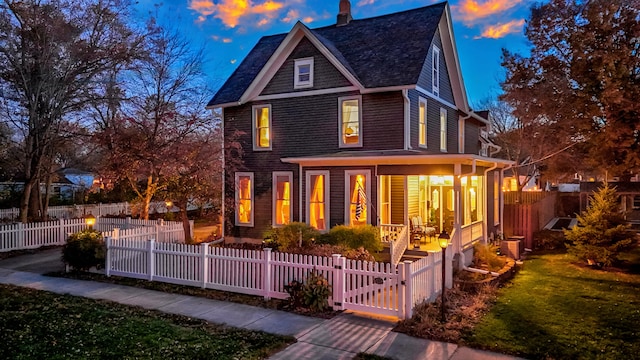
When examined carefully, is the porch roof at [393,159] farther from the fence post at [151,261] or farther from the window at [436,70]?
the fence post at [151,261]

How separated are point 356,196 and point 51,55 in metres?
12.7

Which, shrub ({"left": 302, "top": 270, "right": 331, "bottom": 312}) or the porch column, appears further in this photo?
the porch column

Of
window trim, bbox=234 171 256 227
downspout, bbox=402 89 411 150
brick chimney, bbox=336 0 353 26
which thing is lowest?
window trim, bbox=234 171 256 227

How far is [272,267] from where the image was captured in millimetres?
9469

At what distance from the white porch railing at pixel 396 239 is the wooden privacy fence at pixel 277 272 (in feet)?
5.95

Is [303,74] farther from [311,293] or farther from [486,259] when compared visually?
[311,293]

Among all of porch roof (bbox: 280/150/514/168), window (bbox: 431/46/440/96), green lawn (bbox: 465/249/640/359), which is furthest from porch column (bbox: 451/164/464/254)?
window (bbox: 431/46/440/96)

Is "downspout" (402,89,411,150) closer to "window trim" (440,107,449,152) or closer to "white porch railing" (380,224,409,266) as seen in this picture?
"white porch railing" (380,224,409,266)

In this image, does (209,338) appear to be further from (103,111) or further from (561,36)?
(561,36)

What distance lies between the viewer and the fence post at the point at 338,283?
8.58 meters

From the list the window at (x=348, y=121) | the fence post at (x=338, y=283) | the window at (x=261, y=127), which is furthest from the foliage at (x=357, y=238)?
the window at (x=261, y=127)

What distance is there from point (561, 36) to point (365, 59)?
12.9 metres

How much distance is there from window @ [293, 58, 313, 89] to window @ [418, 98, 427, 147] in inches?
160

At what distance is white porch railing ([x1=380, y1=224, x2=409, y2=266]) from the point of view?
1184 centimetres
